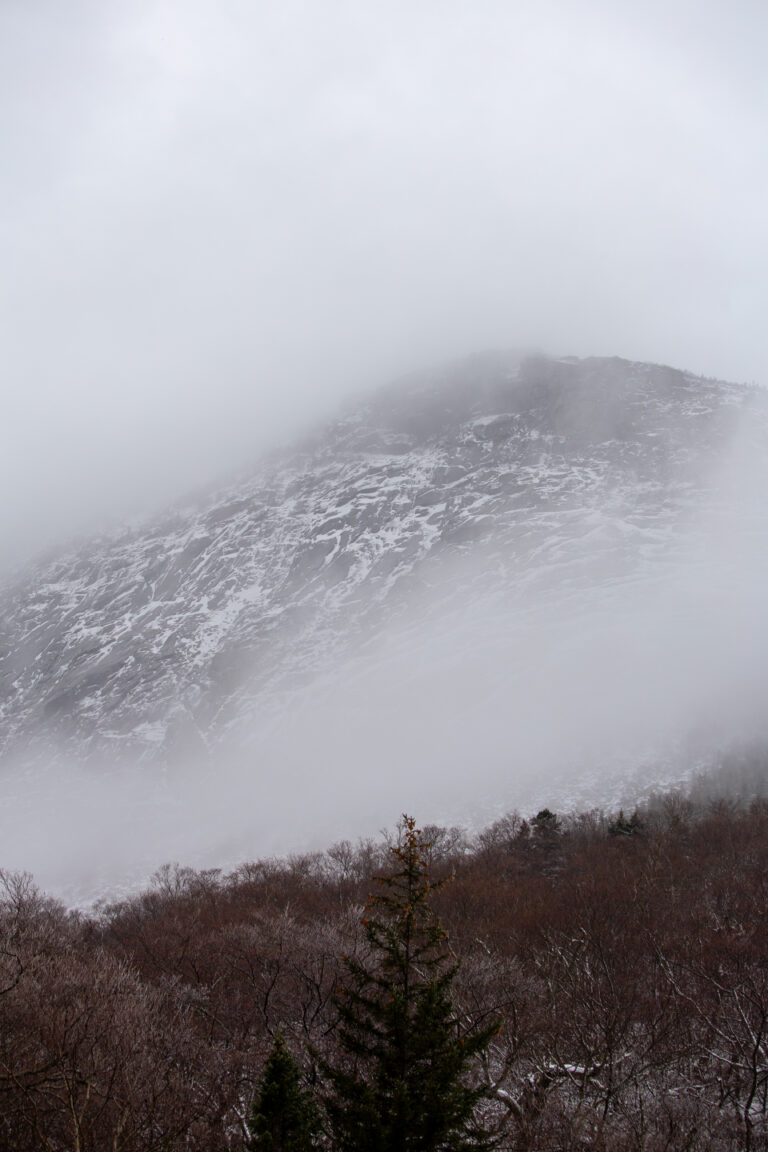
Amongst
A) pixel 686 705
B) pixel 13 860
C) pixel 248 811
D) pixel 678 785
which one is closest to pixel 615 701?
pixel 686 705

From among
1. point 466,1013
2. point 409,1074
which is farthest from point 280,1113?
point 466,1013

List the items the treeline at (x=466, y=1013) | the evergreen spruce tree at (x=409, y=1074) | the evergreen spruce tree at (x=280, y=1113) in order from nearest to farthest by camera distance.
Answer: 1. the evergreen spruce tree at (x=409, y=1074)
2. the evergreen spruce tree at (x=280, y=1113)
3. the treeline at (x=466, y=1013)

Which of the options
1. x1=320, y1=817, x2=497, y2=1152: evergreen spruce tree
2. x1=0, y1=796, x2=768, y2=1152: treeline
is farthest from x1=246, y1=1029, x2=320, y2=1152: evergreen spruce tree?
x1=320, y1=817, x2=497, y2=1152: evergreen spruce tree

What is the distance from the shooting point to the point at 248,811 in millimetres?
114625

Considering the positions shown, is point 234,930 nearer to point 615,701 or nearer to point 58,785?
point 615,701

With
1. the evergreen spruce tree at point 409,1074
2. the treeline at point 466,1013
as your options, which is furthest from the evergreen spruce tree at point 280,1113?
the evergreen spruce tree at point 409,1074

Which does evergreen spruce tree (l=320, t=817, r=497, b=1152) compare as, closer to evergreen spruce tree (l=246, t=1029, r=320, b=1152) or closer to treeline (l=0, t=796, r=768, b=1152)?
treeline (l=0, t=796, r=768, b=1152)

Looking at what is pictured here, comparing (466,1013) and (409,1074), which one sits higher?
(409,1074)

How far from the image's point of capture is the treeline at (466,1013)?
12586mm

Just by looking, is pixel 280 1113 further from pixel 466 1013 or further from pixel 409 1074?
pixel 466 1013

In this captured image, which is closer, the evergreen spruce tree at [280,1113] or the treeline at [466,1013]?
the evergreen spruce tree at [280,1113]

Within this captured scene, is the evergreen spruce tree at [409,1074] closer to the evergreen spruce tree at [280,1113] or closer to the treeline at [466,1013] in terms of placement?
the treeline at [466,1013]

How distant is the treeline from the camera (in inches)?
496

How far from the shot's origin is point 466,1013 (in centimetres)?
1834
